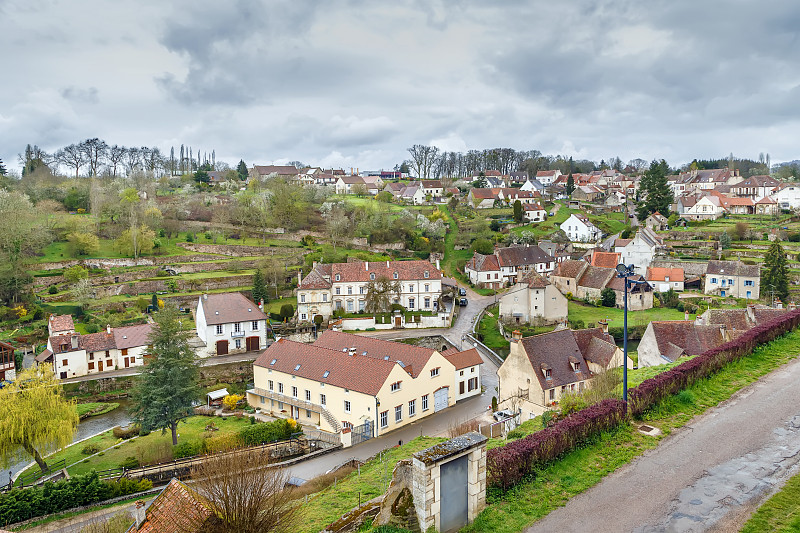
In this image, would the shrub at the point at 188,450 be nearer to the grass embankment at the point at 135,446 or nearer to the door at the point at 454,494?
the grass embankment at the point at 135,446

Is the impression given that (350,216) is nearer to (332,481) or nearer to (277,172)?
(277,172)

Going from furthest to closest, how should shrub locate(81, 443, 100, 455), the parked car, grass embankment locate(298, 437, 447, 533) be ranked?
shrub locate(81, 443, 100, 455)
the parked car
grass embankment locate(298, 437, 447, 533)

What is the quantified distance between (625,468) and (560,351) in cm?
1877

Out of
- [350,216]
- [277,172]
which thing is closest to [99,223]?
[350,216]

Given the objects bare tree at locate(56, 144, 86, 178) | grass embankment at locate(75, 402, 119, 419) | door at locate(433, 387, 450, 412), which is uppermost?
bare tree at locate(56, 144, 86, 178)

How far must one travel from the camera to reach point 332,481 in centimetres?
2102

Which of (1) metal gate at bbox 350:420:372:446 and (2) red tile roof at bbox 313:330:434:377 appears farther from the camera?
(2) red tile roof at bbox 313:330:434:377

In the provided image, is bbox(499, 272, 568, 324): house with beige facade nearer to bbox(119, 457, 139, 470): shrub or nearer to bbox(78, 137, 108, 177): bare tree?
bbox(119, 457, 139, 470): shrub

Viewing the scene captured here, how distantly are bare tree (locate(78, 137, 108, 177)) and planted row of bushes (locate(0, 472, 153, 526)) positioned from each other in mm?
83747

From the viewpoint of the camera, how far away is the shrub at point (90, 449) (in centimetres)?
2819

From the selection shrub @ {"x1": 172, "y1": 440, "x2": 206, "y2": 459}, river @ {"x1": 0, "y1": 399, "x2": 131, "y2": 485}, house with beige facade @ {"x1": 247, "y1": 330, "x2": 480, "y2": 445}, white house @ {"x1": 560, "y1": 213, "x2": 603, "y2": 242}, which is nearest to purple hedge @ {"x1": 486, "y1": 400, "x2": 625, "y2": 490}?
house with beige facade @ {"x1": 247, "y1": 330, "x2": 480, "y2": 445}

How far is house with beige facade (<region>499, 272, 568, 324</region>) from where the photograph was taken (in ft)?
163

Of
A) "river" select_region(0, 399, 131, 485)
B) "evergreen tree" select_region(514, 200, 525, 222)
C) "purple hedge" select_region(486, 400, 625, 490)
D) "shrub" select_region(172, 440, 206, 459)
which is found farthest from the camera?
"evergreen tree" select_region(514, 200, 525, 222)

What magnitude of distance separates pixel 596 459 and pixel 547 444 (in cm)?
131
